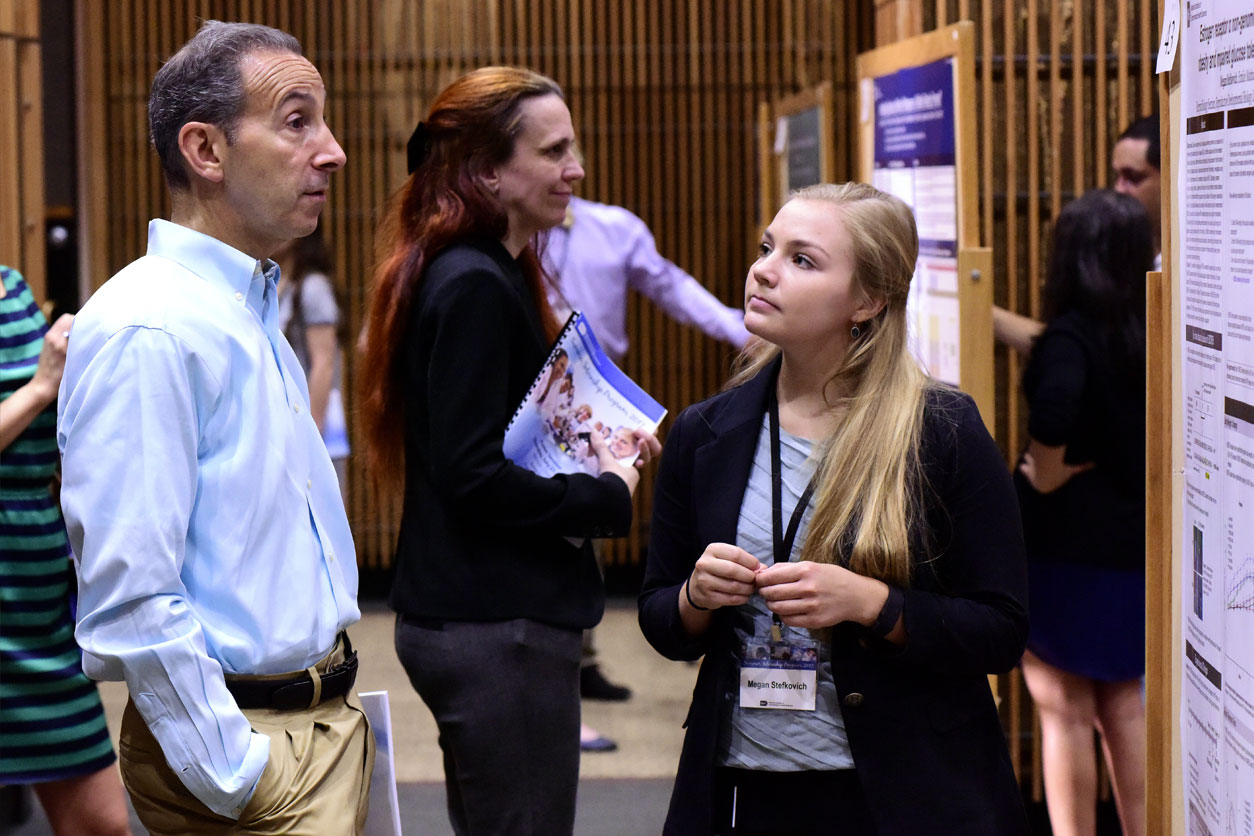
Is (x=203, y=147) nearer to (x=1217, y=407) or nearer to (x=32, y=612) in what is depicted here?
(x=1217, y=407)

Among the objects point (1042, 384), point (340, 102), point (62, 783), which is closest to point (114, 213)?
point (340, 102)

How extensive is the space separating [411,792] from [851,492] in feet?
9.96

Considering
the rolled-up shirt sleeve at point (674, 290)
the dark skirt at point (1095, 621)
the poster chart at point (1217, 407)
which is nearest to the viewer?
the poster chart at point (1217, 407)

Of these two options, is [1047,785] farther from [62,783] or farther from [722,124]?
[722,124]

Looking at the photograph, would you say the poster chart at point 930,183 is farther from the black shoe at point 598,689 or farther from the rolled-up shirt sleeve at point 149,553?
the black shoe at point 598,689

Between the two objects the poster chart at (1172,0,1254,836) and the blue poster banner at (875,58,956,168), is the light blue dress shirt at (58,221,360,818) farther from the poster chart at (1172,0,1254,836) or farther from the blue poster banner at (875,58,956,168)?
the blue poster banner at (875,58,956,168)

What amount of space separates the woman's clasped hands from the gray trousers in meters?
0.67

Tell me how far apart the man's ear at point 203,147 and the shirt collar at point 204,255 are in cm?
8

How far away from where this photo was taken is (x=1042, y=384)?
11.3 feet

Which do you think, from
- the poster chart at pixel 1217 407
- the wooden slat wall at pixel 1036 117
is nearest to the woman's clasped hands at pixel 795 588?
the poster chart at pixel 1217 407

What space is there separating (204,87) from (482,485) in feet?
2.80

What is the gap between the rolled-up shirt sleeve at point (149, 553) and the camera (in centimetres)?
163

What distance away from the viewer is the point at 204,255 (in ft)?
6.02

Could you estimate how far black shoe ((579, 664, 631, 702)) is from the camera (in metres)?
5.60
